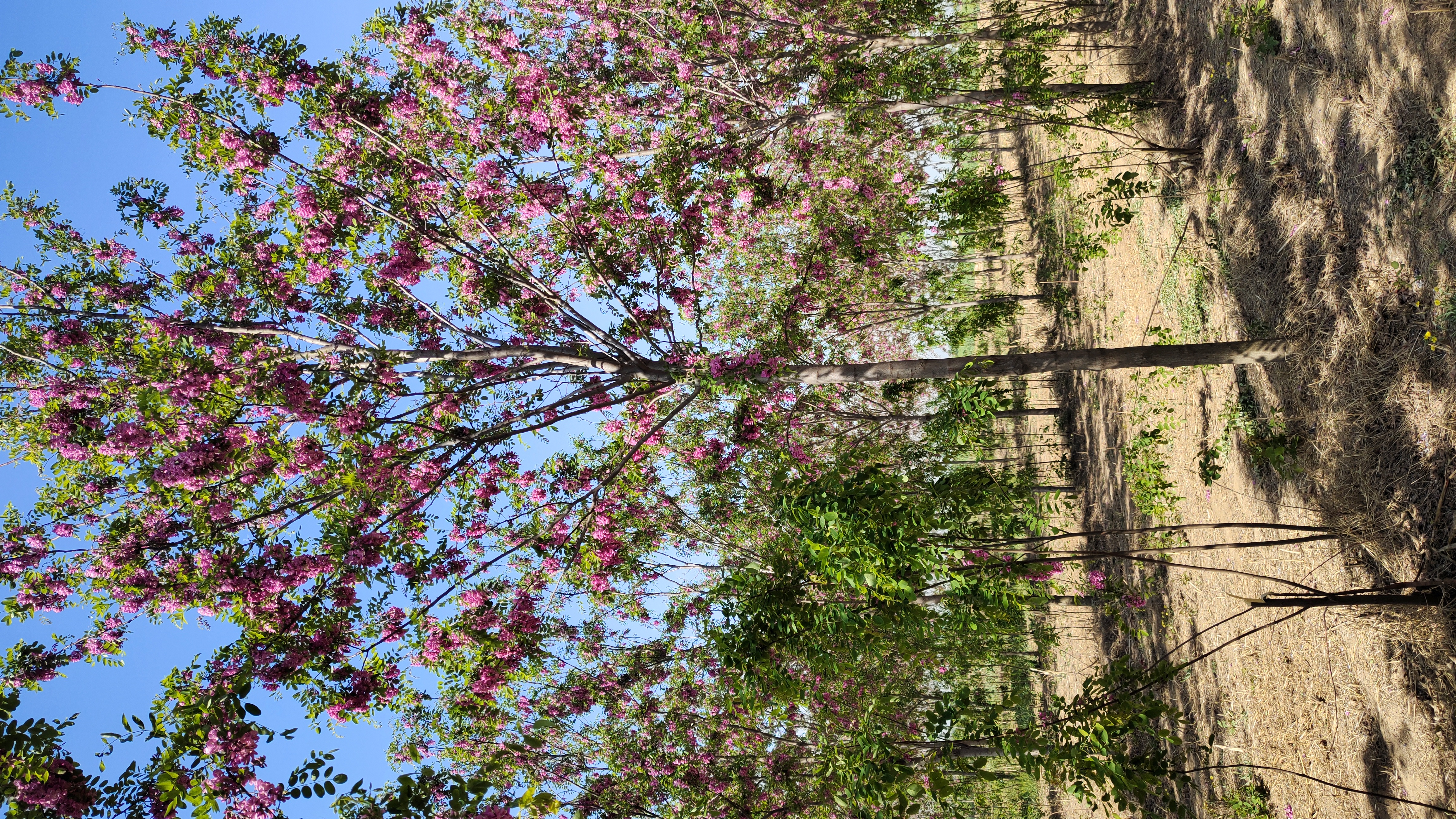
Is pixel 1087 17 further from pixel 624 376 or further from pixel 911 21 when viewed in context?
pixel 624 376

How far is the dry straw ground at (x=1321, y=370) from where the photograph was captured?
17.4 ft

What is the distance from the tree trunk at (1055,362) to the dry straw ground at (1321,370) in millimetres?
457

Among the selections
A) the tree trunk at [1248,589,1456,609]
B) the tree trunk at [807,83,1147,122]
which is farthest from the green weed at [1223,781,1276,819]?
the tree trunk at [807,83,1147,122]

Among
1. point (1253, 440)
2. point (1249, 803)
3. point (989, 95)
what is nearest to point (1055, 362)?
point (1253, 440)

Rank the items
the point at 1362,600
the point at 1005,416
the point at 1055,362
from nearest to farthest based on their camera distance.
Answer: the point at 1362,600
the point at 1055,362
the point at 1005,416

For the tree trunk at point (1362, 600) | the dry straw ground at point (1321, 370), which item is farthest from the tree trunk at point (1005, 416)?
the tree trunk at point (1362, 600)

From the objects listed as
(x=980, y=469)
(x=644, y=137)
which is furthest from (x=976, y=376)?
(x=644, y=137)

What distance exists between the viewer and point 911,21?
11516 mm

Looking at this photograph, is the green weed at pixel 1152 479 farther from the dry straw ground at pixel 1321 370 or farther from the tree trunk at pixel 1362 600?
the tree trunk at pixel 1362 600

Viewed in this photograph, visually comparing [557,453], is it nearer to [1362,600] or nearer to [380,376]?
[380,376]

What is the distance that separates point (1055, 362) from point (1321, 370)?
2.49 meters

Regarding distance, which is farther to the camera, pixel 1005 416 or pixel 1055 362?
pixel 1005 416

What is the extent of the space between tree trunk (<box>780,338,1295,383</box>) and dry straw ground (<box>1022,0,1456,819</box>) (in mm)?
457

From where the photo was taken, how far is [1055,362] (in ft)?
21.0
